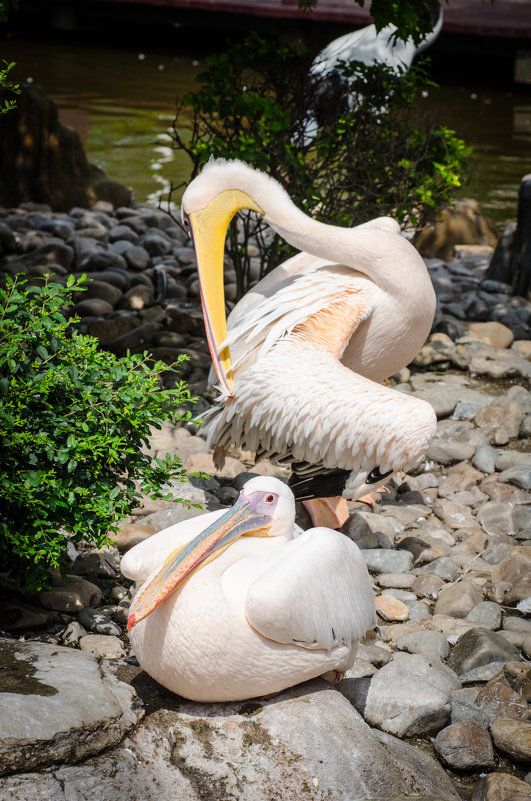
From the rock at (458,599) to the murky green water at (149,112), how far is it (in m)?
5.53

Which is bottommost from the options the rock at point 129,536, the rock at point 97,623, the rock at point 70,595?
the rock at point 129,536

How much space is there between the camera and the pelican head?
2.40m

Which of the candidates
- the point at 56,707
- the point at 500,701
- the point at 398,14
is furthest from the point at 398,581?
the point at 398,14

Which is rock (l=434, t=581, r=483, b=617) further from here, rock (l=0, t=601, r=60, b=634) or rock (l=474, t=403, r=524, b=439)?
rock (l=474, t=403, r=524, b=439)

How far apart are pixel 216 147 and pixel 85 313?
1.71m

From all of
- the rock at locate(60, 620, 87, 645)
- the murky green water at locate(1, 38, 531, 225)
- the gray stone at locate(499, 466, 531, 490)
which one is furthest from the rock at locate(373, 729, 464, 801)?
the murky green water at locate(1, 38, 531, 225)

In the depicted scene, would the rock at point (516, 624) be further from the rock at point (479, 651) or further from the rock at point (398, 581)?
the rock at point (398, 581)

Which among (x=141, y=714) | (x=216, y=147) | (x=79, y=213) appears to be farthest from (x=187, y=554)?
(x=79, y=213)

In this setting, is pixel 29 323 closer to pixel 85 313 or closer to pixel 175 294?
pixel 85 313

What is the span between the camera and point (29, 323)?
281 centimetres

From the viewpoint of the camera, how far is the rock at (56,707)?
213cm

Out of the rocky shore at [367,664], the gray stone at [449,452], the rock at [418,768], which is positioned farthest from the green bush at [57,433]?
the gray stone at [449,452]

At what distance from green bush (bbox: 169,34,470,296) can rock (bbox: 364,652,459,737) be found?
10.6 feet

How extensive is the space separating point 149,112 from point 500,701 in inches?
555
